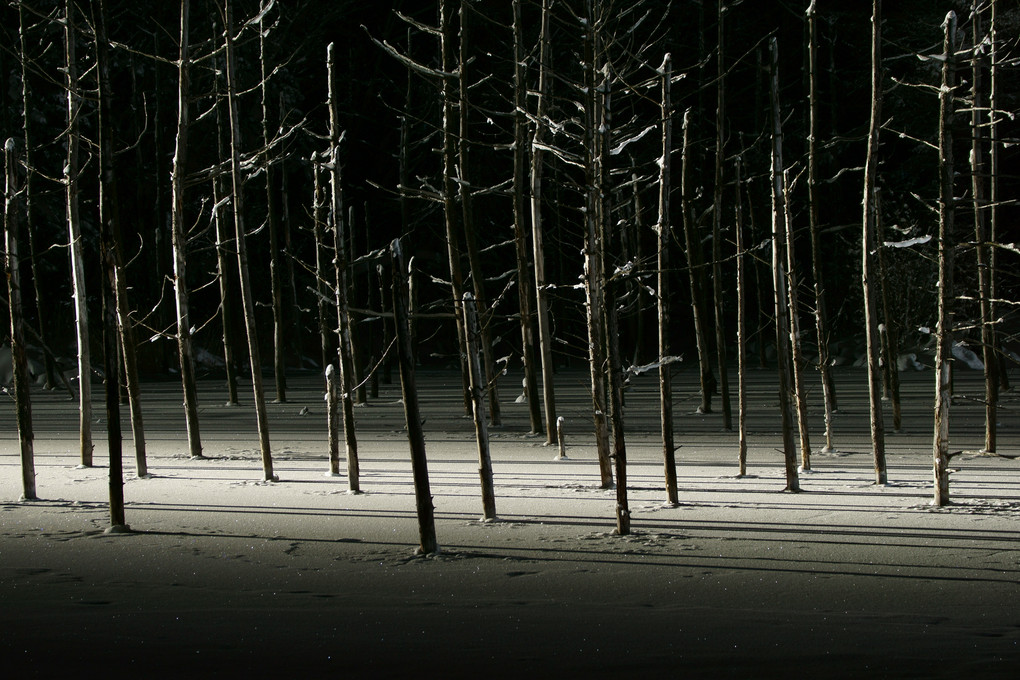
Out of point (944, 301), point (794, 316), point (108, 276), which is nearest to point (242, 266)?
point (108, 276)

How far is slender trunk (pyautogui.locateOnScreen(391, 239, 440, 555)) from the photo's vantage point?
902 centimetres

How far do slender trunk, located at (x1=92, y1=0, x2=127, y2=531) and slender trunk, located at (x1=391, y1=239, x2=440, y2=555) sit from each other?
2.76 meters

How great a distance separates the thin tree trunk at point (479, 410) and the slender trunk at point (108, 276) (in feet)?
10.6

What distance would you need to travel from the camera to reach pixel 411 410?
361 inches

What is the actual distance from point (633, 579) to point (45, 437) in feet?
49.3

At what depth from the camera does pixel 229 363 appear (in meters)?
27.5

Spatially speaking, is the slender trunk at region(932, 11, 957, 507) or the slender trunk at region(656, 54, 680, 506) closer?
the slender trunk at region(932, 11, 957, 507)

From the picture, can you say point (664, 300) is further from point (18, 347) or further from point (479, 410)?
point (18, 347)

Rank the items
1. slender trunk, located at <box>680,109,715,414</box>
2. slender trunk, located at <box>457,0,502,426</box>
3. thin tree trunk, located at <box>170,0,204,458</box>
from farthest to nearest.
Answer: slender trunk, located at <box>680,109,715,414</box> < slender trunk, located at <box>457,0,502,426</box> < thin tree trunk, located at <box>170,0,204,458</box>

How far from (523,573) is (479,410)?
7.58 feet

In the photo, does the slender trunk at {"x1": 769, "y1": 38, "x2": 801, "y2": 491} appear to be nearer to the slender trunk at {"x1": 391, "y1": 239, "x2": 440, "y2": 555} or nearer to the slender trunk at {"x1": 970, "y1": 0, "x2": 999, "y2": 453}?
the slender trunk at {"x1": 970, "y1": 0, "x2": 999, "y2": 453}

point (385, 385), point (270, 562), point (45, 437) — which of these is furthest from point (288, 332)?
point (270, 562)

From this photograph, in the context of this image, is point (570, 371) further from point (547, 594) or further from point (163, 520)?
point (547, 594)

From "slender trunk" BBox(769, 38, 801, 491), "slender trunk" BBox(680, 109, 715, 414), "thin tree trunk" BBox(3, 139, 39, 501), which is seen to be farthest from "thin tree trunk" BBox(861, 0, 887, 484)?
"thin tree trunk" BBox(3, 139, 39, 501)
